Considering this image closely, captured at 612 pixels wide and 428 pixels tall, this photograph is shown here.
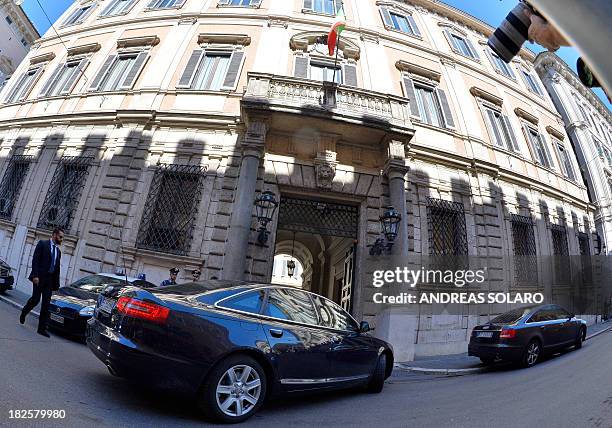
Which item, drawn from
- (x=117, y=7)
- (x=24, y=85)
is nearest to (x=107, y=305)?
(x=24, y=85)

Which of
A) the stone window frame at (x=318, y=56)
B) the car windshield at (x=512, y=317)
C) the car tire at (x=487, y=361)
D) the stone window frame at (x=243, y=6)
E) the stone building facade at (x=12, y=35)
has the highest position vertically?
the stone building facade at (x=12, y=35)

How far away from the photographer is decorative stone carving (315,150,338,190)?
9742mm

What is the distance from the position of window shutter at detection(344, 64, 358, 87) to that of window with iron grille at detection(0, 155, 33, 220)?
39.6 ft

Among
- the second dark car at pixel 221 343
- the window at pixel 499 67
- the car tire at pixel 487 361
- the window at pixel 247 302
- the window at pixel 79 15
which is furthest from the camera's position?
the window at pixel 79 15

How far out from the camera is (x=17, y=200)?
11625 mm

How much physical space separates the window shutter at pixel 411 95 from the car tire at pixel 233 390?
10864 millimetres

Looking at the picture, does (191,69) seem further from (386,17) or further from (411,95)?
(386,17)

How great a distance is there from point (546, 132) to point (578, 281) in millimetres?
9200

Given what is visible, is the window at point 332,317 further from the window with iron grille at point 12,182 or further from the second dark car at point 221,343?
the window with iron grille at point 12,182

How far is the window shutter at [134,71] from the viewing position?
12039mm

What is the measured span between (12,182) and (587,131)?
28418mm

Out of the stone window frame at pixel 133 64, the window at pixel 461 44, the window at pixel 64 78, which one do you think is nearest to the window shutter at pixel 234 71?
the stone window frame at pixel 133 64

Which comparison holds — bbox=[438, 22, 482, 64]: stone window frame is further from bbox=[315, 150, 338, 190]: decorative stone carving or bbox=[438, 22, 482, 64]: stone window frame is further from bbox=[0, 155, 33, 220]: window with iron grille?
bbox=[0, 155, 33, 220]: window with iron grille

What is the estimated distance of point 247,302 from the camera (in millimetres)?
3648
